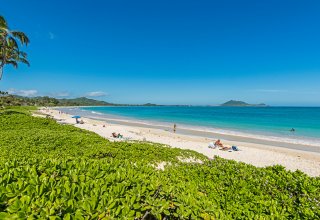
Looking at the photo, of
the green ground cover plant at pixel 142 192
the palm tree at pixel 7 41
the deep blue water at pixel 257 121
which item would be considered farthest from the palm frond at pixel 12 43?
the deep blue water at pixel 257 121

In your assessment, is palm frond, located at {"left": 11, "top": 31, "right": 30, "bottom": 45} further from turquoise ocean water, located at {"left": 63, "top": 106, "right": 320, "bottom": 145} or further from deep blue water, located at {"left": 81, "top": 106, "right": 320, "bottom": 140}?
deep blue water, located at {"left": 81, "top": 106, "right": 320, "bottom": 140}

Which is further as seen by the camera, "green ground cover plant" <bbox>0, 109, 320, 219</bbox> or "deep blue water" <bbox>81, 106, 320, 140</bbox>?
"deep blue water" <bbox>81, 106, 320, 140</bbox>

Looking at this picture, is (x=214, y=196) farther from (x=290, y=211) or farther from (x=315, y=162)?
(x=315, y=162)

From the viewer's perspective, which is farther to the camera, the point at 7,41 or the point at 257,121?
the point at 257,121

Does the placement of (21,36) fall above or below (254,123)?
above

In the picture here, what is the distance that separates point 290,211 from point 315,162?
588 inches

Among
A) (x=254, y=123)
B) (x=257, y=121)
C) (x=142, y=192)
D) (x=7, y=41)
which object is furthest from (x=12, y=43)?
(x=257, y=121)

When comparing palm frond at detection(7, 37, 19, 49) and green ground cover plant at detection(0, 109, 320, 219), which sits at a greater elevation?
palm frond at detection(7, 37, 19, 49)

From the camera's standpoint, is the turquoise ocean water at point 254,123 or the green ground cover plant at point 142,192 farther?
the turquoise ocean water at point 254,123

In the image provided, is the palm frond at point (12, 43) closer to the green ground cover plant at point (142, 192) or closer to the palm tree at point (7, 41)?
the palm tree at point (7, 41)

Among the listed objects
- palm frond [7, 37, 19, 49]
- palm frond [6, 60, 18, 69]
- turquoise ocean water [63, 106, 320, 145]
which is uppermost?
palm frond [7, 37, 19, 49]

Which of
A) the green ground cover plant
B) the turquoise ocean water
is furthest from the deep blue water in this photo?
the green ground cover plant

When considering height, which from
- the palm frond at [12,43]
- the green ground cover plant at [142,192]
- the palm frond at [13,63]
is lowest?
the green ground cover plant at [142,192]

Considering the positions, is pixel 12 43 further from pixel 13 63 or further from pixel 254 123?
pixel 254 123
